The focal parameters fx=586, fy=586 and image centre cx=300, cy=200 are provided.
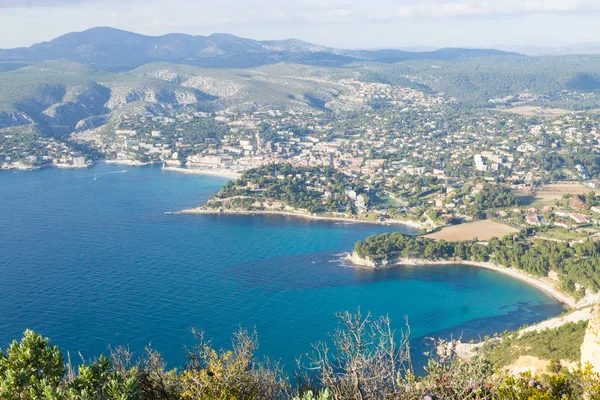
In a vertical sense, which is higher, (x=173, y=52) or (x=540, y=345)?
(x=173, y=52)

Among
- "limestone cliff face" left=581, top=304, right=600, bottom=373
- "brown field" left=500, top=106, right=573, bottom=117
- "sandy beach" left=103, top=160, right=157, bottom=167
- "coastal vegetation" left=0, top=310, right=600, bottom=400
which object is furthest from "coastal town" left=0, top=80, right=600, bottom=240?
"coastal vegetation" left=0, top=310, right=600, bottom=400

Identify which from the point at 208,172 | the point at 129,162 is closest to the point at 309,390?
the point at 208,172

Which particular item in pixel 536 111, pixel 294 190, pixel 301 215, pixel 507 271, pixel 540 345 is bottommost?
pixel 507 271

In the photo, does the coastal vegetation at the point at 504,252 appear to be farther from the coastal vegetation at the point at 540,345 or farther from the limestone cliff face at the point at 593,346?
the limestone cliff face at the point at 593,346

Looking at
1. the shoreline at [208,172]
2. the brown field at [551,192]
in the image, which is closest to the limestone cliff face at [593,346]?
the brown field at [551,192]

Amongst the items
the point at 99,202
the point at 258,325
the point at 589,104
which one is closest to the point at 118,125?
the point at 99,202

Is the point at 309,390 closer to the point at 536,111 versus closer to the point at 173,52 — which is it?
the point at 536,111

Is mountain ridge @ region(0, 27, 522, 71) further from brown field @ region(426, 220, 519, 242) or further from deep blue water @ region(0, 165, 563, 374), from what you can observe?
brown field @ region(426, 220, 519, 242)
